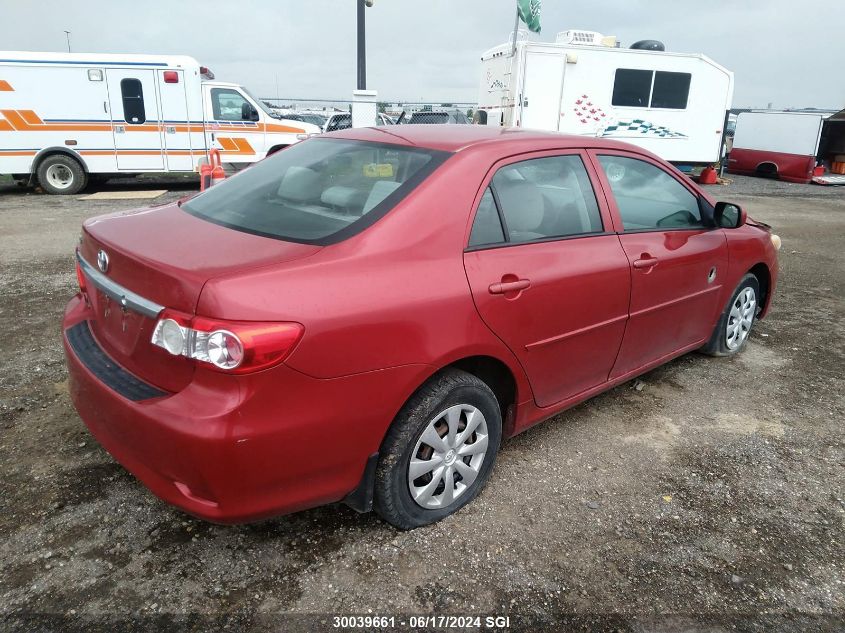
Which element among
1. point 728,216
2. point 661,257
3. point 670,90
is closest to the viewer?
point 661,257

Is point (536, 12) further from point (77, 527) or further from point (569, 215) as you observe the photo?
point (77, 527)

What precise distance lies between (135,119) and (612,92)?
1000 cm

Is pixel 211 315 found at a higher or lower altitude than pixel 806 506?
higher

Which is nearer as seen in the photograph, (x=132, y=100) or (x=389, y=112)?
(x=132, y=100)

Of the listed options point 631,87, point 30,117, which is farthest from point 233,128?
point 631,87

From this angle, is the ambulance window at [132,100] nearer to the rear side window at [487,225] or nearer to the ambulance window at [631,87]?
the ambulance window at [631,87]

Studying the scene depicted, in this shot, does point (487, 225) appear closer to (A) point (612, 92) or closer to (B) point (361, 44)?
(A) point (612, 92)

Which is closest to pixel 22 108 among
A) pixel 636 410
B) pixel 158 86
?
pixel 158 86

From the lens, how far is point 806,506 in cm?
288

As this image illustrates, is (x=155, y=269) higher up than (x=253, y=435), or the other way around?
(x=155, y=269)

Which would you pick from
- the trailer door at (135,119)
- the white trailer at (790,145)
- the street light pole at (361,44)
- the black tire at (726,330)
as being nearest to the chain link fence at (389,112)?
the street light pole at (361,44)

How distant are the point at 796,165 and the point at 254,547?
19127 millimetres

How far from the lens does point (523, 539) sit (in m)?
2.57

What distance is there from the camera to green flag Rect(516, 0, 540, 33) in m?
13.4
